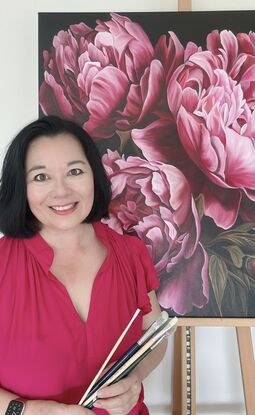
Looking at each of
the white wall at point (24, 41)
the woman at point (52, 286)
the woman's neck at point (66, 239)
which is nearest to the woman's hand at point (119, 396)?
the woman at point (52, 286)

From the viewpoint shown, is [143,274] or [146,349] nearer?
[146,349]

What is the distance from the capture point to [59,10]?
110 cm

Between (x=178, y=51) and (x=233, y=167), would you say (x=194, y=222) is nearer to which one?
(x=233, y=167)

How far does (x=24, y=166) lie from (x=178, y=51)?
445 millimetres

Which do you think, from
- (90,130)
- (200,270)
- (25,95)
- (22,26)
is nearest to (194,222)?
(200,270)

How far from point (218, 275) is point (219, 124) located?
0.33 m

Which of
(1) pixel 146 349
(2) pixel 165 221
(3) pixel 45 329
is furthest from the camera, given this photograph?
(2) pixel 165 221

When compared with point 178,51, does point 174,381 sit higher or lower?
lower

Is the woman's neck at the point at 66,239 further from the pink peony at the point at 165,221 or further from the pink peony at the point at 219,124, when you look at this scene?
the pink peony at the point at 219,124

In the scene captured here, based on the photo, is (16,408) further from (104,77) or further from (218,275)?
(104,77)

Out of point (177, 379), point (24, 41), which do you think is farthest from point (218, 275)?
point (24, 41)

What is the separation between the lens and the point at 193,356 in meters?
1.04

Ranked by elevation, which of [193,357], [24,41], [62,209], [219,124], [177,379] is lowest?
[177,379]

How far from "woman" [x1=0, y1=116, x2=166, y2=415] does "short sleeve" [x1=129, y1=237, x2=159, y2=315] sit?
1.2 inches
